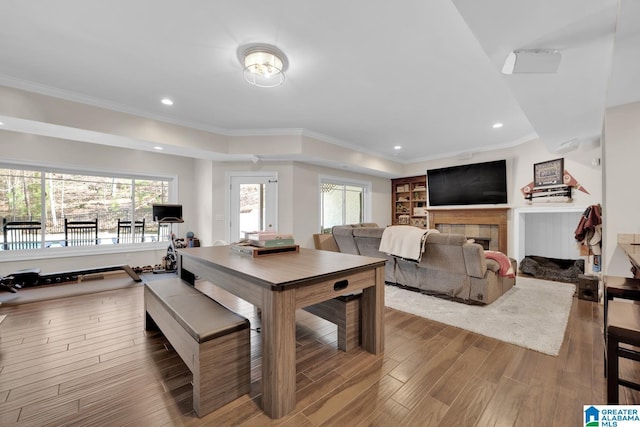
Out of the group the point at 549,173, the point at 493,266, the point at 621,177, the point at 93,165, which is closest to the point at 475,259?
the point at 493,266

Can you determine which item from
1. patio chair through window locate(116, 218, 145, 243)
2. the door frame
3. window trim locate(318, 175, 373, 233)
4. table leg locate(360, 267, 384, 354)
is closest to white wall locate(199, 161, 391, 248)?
the door frame

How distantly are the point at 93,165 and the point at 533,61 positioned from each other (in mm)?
6581

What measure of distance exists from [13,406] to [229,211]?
377 centimetres

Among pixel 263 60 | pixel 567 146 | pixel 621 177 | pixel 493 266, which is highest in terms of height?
pixel 263 60

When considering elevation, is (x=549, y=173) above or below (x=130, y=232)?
above

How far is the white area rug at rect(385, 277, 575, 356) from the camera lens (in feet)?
7.65

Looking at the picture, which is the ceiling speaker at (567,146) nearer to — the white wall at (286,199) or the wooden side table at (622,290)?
the wooden side table at (622,290)

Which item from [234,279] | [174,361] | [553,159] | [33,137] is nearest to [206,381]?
[234,279]

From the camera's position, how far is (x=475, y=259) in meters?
3.06

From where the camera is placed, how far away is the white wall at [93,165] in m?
4.22

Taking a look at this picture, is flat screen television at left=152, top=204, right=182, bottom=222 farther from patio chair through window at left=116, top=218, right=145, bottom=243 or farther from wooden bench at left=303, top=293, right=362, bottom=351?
wooden bench at left=303, top=293, right=362, bottom=351

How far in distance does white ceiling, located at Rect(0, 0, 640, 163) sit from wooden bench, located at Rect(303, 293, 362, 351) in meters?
2.05

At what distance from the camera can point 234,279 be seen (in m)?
1.70

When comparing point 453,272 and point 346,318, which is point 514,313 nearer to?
point 453,272
